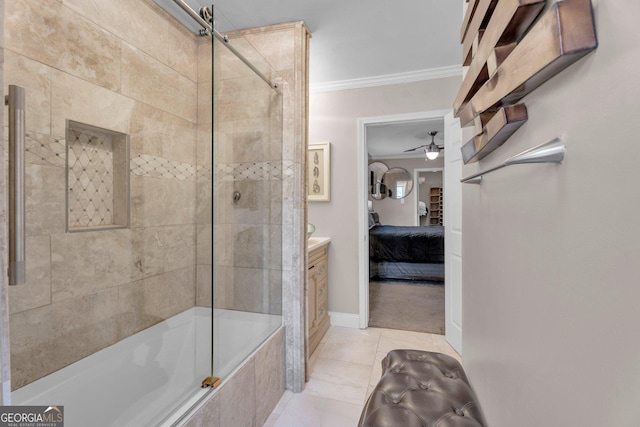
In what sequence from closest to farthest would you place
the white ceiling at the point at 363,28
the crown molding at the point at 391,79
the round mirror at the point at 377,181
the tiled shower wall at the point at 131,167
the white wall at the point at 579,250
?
the white wall at the point at 579,250
the tiled shower wall at the point at 131,167
the white ceiling at the point at 363,28
the crown molding at the point at 391,79
the round mirror at the point at 377,181

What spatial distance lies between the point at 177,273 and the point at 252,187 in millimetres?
901

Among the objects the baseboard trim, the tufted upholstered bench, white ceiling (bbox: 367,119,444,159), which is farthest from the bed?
the tufted upholstered bench

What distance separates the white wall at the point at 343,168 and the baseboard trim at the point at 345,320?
0.14ft

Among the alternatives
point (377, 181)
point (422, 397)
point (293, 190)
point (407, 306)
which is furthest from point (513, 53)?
point (377, 181)

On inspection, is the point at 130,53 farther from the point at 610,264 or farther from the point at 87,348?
the point at 610,264

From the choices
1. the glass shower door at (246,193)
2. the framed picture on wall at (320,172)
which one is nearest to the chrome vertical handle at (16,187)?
the glass shower door at (246,193)

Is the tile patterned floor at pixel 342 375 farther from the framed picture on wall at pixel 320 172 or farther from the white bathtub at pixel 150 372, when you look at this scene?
the framed picture on wall at pixel 320 172

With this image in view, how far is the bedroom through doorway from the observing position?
10.8ft

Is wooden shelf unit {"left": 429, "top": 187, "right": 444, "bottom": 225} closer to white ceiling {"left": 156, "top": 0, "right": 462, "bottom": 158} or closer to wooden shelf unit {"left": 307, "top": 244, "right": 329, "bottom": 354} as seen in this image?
white ceiling {"left": 156, "top": 0, "right": 462, "bottom": 158}

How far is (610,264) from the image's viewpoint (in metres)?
0.40

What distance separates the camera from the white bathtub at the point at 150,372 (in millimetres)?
1323

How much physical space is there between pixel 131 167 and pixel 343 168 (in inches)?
72.6

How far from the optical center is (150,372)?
1.70 meters

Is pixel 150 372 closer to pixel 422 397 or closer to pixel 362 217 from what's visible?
pixel 422 397
